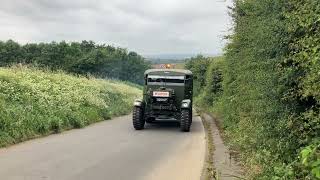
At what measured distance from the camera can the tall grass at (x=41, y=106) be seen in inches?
602

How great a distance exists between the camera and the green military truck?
20.3 meters

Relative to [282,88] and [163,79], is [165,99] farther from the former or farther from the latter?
[282,88]

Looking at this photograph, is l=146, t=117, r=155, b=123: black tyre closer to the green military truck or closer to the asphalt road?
the green military truck

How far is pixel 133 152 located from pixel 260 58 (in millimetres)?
5091

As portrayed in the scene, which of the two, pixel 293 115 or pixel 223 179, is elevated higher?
pixel 293 115

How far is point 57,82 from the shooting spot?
2566cm

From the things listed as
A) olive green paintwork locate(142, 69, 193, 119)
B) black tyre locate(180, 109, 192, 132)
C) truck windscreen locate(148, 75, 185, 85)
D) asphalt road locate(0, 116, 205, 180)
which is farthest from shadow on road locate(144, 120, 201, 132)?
asphalt road locate(0, 116, 205, 180)

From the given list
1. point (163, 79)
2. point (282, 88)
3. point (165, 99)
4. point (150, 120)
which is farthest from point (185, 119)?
point (282, 88)

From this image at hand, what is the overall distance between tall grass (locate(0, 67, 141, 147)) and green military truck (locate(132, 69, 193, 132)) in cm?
259

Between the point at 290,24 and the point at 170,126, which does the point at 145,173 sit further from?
the point at 170,126

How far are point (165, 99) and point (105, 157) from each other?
336 inches

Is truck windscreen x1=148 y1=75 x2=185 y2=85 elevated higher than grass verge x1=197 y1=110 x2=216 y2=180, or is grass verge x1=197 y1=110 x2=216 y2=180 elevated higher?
truck windscreen x1=148 y1=75 x2=185 y2=85

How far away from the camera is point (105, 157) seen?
1259 cm

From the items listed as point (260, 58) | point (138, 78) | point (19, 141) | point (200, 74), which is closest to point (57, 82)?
point (19, 141)
